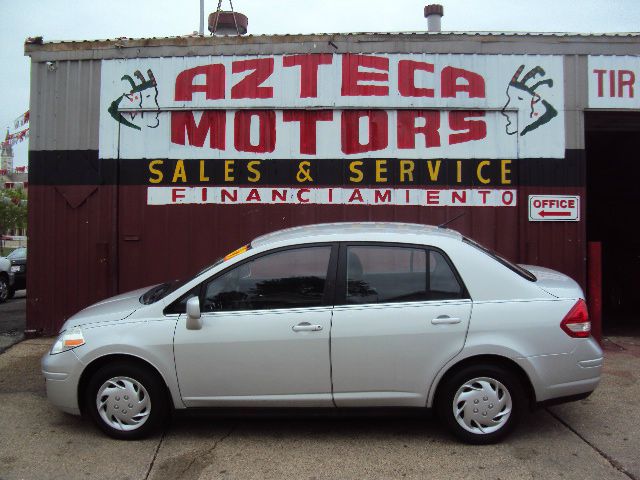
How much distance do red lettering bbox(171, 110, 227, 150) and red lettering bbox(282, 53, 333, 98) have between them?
1.14m

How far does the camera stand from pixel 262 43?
743cm

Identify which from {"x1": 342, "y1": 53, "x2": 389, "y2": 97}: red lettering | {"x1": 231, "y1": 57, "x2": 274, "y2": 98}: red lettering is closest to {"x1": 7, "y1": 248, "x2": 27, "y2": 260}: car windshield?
{"x1": 231, "y1": 57, "x2": 274, "y2": 98}: red lettering

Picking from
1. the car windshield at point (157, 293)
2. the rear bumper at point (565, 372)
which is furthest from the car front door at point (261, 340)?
the rear bumper at point (565, 372)

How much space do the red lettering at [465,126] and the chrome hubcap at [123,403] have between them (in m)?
5.22

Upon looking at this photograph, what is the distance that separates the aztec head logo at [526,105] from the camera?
24.1 ft

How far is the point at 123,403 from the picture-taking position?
4.09 metres

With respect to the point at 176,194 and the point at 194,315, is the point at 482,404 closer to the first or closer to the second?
the point at 194,315

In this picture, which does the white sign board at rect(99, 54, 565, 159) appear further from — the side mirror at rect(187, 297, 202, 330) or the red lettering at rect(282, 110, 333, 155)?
the side mirror at rect(187, 297, 202, 330)

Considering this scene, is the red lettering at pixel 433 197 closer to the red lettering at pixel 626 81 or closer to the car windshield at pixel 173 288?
the red lettering at pixel 626 81

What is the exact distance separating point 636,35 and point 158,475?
7.80 metres

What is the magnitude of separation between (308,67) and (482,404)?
5152 millimetres

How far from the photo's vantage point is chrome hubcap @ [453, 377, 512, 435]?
3945mm

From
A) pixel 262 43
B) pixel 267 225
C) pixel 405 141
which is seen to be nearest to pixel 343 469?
pixel 267 225

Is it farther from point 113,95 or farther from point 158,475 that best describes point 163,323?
point 113,95
